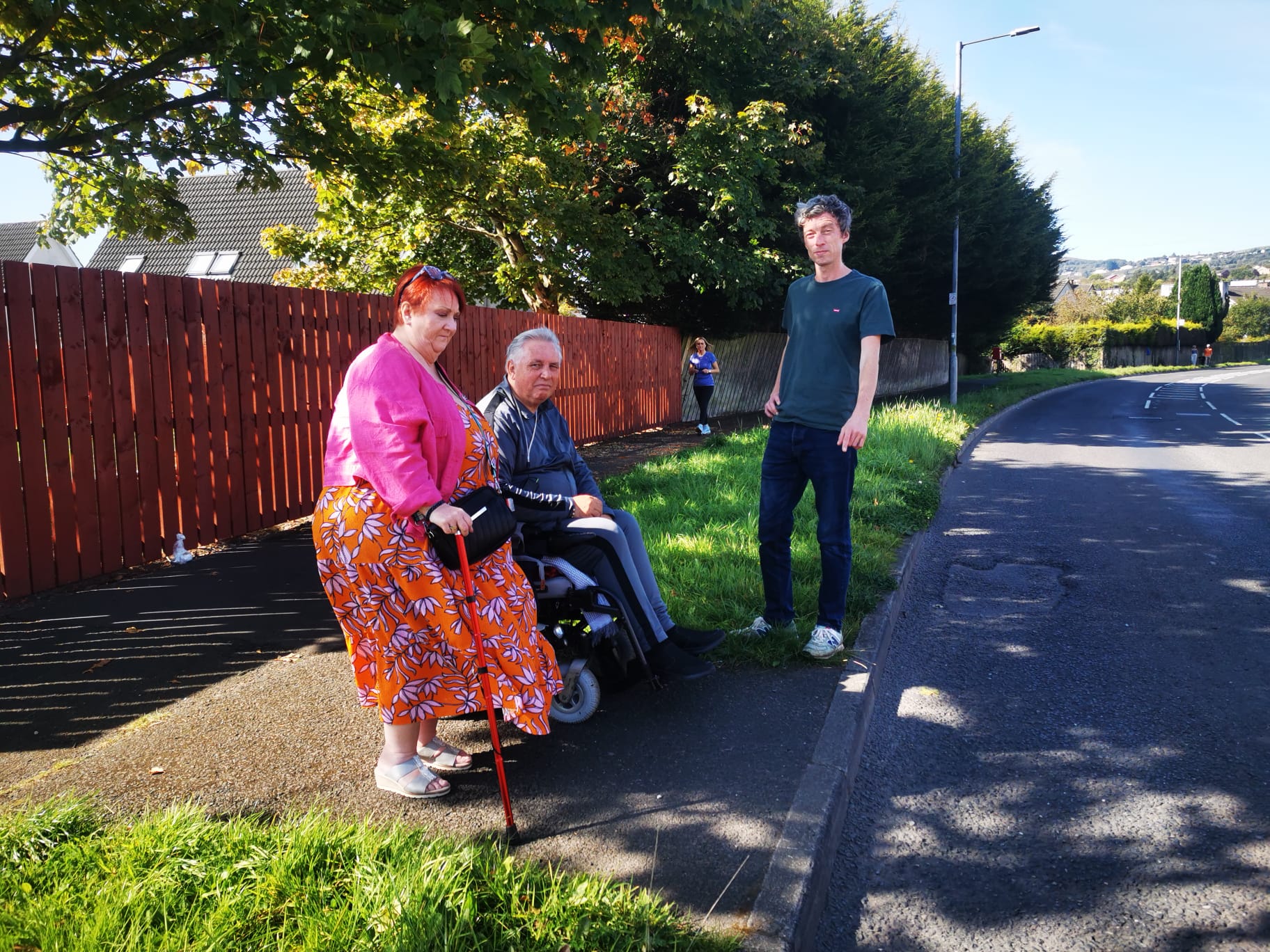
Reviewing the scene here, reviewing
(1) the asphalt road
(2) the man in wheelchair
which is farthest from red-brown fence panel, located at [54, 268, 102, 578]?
(1) the asphalt road

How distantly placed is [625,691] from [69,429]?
4.18 meters

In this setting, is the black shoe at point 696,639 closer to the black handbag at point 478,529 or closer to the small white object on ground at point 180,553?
the black handbag at point 478,529

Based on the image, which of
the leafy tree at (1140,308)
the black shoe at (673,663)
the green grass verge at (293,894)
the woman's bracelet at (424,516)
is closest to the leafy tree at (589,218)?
the black shoe at (673,663)

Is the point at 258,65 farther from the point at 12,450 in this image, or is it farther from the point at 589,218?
the point at 589,218

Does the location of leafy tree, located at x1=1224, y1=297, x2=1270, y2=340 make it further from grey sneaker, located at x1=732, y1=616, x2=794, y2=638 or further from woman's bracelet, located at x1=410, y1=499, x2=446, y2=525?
woman's bracelet, located at x1=410, y1=499, x2=446, y2=525

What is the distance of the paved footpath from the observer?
290 cm

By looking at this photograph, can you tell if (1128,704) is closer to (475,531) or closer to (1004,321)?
(475,531)

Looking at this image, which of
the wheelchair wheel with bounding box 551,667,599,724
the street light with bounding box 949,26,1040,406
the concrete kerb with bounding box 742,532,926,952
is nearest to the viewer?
the concrete kerb with bounding box 742,532,926,952

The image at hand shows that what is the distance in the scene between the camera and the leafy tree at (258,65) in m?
5.58

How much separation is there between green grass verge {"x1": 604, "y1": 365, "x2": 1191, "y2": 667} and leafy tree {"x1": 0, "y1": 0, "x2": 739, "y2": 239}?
3.21m

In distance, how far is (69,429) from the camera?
19.2 ft

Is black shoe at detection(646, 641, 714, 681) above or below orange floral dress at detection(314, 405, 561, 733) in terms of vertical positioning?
below

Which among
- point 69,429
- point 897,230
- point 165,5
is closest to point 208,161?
point 165,5

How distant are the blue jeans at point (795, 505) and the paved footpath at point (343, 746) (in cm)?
47
